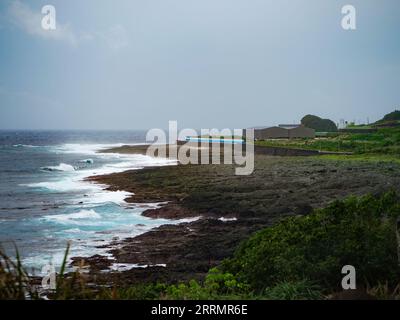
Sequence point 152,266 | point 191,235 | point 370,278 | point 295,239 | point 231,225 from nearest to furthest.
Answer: point 370,278 < point 295,239 < point 152,266 < point 191,235 < point 231,225

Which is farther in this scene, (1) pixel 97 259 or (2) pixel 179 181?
(2) pixel 179 181

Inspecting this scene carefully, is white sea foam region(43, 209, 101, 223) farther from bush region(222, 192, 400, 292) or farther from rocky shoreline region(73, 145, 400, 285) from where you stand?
bush region(222, 192, 400, 292)

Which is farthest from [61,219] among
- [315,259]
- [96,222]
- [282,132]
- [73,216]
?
[282,132]

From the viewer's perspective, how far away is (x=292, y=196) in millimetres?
18344

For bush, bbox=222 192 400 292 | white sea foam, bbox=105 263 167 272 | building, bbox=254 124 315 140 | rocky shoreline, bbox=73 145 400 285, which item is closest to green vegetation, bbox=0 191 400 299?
bush, bbox=222 192 400 292

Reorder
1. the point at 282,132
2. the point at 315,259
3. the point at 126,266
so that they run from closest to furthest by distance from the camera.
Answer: the point at 315,259 < the point at 126,266 < the point at 282,132

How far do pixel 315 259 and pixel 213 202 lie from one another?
12.5 m

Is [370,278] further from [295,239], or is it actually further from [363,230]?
[295,239]

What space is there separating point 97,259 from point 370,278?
7.03 m

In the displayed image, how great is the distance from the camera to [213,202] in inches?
734

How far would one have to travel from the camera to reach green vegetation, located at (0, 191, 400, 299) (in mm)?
5586

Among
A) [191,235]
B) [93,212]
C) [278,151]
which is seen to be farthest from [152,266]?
[278,151]

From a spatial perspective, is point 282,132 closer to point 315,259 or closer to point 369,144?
point 369,144

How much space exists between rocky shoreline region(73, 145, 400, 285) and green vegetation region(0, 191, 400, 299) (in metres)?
1.69
